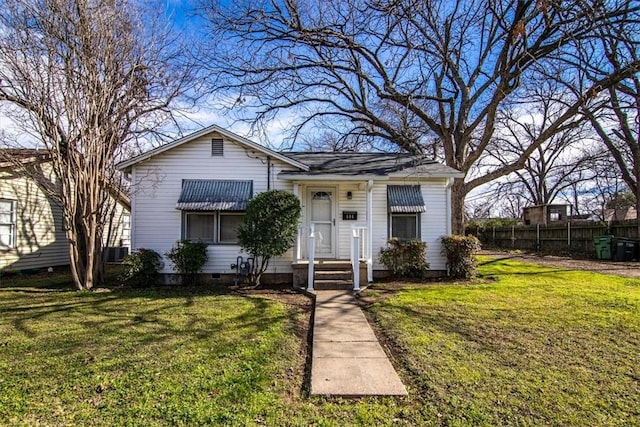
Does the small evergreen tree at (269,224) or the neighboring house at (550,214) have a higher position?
the neighboring house at (550,214)

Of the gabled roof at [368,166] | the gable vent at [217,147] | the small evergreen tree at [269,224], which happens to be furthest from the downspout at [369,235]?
the gable vent at [217,147]

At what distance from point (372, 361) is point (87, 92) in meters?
8.73

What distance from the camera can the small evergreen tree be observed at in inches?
351

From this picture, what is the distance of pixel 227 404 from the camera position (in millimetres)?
3146

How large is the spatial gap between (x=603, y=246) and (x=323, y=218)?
1350 cm

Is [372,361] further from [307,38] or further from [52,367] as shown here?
[307,38]

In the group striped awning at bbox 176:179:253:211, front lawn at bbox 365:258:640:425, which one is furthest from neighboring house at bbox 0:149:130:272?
front lawn at bbox 365:258:640:425

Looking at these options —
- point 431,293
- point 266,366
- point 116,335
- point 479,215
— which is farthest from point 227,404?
point 479,215

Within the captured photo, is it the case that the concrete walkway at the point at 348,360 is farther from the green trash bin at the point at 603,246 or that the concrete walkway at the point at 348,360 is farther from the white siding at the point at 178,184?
the green trash bin at the point at 603,246

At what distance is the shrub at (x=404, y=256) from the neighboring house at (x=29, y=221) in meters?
7.93

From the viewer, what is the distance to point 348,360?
13.9 ft

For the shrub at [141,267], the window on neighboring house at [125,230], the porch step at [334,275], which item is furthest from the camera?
the window on neighboring house at [125,230]

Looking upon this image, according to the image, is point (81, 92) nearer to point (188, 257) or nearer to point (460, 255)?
point (188, 257)

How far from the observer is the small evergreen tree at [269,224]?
29.2ft
